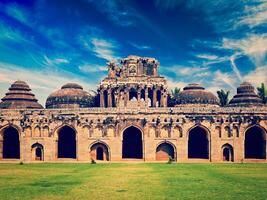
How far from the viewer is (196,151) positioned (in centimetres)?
4188

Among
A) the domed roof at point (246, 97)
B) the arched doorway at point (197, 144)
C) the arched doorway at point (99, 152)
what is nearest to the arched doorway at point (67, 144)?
the arched doorway at point (99, 152)

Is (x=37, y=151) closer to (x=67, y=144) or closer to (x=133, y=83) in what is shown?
(x=67, y=144)

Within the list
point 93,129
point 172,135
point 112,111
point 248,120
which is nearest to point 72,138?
point 93,129

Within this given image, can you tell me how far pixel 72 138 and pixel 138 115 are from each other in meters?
11.1

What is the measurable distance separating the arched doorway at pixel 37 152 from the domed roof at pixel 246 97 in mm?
28396

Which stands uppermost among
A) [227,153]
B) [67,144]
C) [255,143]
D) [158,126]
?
[158,126]

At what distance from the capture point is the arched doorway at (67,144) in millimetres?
42219

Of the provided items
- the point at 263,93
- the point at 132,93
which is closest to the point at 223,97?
the point at 263,93

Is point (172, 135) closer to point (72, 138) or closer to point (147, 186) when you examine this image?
point (72, 138)

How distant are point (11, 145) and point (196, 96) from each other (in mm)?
28031

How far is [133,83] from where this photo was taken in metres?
43.2

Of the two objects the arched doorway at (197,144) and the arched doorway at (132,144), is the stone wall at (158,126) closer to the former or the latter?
the arched doorway at (197,144)

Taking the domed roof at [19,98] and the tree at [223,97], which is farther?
the tree at [223,97]

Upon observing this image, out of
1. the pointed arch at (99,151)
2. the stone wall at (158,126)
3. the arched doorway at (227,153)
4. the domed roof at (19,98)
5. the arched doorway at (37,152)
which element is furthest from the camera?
the domed roof at (19,98)
